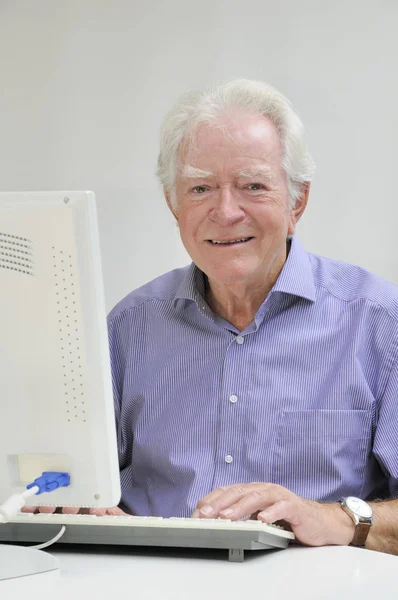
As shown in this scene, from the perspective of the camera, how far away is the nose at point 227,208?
1720 mm

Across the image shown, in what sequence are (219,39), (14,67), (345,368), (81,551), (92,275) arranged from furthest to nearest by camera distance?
(14,67) → (219,39) → (345,368) → (81,551) → (92,275)

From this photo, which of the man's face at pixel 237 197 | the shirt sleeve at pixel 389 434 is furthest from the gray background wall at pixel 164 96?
the shirt sleeve at pixel 389 434

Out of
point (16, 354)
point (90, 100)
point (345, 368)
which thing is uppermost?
point (90, 100)

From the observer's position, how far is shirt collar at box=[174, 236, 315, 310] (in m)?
1.75

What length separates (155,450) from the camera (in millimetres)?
1757

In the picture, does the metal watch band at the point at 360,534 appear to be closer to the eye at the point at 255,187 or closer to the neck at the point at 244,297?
the neck at the point at 244,297

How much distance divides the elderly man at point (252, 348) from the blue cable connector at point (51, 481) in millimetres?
548

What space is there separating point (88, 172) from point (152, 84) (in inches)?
12.5

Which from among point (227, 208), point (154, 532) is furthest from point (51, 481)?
A: point (227, 208)

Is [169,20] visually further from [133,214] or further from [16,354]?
[16,354]

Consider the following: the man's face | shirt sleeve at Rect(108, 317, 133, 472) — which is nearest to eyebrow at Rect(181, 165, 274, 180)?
the man's face

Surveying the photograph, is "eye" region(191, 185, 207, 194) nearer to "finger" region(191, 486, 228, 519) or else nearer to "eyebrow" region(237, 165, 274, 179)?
"eyebrow" region(237, 165, 274, 179)

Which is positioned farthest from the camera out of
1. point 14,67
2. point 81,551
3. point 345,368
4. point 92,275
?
point 14,67

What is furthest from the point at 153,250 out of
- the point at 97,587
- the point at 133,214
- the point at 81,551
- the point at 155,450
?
the point at 97,587
